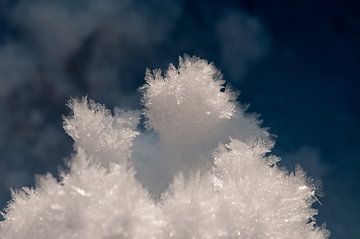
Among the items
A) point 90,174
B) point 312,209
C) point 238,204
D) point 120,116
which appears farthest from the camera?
point 120,116

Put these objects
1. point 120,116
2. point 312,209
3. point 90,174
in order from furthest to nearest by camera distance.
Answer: point 120,116
point 312,209
point 90,174

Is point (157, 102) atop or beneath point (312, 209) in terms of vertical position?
atop

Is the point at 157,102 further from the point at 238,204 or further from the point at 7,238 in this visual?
the point at 7,238

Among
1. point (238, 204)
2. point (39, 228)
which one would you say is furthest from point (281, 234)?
point (39, 228)

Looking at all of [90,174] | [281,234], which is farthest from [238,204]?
[90,174]

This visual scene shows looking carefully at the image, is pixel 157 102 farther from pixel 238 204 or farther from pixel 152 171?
pixel 238 204

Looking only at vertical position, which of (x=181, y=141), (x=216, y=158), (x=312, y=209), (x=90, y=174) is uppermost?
(x=181, y=141)

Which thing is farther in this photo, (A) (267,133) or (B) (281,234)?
(A) (267,133)
